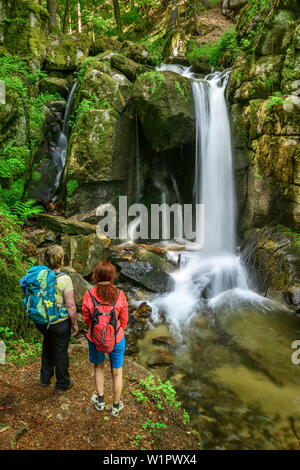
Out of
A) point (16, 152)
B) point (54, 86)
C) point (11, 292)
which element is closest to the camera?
point (11, 292)

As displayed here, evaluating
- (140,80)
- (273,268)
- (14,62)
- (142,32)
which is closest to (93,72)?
(140,80)

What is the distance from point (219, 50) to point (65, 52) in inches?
288

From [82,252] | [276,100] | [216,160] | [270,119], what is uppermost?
[276,100]

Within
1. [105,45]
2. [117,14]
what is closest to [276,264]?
[105,45]

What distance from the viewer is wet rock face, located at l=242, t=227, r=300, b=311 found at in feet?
22.5

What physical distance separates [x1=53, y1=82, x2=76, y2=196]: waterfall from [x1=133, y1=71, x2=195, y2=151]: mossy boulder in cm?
350

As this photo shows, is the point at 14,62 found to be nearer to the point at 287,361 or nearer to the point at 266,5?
the point at 266,5

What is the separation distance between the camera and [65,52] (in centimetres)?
1315

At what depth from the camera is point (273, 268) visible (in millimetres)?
7445

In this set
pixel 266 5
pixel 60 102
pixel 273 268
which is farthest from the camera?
pixel 60 102

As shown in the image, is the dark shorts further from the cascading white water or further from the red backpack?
the cascading white water

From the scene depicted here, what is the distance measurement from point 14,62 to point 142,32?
43.0 ft
